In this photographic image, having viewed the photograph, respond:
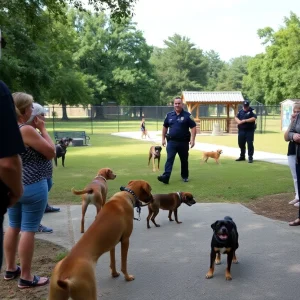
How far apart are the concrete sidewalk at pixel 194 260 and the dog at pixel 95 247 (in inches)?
12.4

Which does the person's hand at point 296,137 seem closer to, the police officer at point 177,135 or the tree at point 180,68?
the police officer at point 177,135

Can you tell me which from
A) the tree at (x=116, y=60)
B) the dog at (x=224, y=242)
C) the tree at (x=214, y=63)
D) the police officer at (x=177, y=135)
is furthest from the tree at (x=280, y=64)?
the tree at (x=214, y=63)

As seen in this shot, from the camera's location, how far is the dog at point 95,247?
2809 mm

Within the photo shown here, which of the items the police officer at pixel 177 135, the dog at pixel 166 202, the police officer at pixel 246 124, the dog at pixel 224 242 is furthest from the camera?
the police officer at pixel 246 124

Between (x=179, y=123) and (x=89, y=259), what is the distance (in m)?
6.82

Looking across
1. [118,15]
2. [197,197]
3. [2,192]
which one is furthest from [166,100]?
[2,192]

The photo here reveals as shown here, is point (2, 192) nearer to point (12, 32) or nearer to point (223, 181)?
point (223, 181)

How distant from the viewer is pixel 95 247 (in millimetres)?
3314

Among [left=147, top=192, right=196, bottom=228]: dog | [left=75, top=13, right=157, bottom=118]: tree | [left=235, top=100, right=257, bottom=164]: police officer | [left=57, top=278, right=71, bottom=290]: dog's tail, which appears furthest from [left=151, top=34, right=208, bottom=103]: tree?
[left=57, top=278, right=71, bottom=290]: dog's tail

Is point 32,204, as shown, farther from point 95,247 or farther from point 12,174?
point 12,174

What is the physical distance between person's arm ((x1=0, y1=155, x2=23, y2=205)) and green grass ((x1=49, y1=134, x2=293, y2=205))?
5647 millimetres

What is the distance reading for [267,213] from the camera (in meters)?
6.85

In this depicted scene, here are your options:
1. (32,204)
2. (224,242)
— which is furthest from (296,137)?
(32,204)

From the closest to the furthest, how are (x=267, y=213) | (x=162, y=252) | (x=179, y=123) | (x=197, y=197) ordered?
(x=162, y=252) → (x=267, y=213) → (x=197, y=197) → (x=179, y=123)
